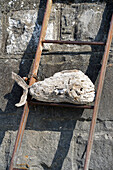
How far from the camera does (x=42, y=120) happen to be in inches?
64.3

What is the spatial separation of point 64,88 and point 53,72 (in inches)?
9.3

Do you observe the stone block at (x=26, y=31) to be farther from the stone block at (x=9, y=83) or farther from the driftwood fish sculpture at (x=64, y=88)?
the driftwood fish sculpture at (x=64, y=88)

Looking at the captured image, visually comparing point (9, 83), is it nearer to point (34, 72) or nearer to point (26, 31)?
point (34, 72)

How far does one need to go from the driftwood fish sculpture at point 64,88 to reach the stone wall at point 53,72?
0.13m

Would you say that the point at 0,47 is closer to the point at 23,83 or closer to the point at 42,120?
the point at 23,83

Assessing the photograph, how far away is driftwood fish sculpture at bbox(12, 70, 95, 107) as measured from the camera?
143 cm

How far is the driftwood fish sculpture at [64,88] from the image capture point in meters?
1.43

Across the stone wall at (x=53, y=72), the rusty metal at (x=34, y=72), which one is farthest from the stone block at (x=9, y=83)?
the rusty metal at (x=34, y=72)

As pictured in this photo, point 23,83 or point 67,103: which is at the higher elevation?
point 23,83

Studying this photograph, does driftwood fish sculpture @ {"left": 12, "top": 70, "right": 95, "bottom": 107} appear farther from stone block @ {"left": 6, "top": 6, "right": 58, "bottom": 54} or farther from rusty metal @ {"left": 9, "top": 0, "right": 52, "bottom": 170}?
stone block @ {"left": 6, "top": 6, "right": 58, "bottom": 54}

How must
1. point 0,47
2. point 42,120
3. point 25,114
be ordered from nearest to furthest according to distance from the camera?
point 25,114 < point 42,120 < point 0,47

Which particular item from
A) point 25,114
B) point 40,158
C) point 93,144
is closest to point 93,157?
point 93,144

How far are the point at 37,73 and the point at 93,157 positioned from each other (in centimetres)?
61

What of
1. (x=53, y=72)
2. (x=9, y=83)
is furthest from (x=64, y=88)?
(x=9, y=83)
